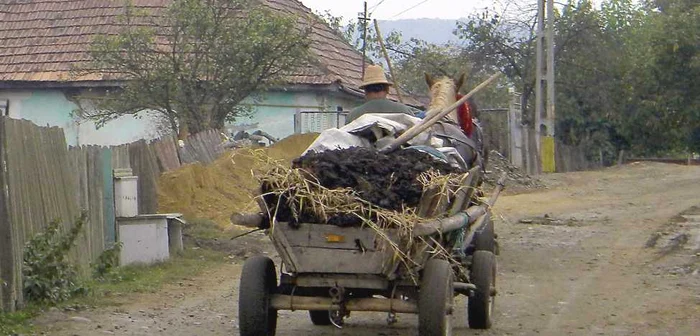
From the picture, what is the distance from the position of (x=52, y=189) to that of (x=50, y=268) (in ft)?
3.15

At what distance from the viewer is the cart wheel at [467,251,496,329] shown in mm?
8828

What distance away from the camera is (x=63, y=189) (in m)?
10.9

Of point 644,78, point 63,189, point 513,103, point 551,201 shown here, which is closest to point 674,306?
point 63,189

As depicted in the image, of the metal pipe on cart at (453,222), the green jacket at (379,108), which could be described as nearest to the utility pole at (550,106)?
the green jacket at (379,108)

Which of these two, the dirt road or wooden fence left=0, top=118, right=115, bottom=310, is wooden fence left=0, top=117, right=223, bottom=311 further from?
the dirt road

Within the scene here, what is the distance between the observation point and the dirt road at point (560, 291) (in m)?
9.12

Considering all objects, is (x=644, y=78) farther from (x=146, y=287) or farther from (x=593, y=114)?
(x=146, y=287)

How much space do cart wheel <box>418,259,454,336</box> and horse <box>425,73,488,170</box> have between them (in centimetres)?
185

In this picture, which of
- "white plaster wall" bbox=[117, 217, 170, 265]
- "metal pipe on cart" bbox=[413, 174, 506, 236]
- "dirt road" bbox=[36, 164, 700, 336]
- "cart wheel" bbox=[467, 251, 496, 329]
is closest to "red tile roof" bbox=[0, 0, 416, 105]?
"dirt road" bbox=[36, 164, 700, 336]

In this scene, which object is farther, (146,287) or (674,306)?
(146,287)

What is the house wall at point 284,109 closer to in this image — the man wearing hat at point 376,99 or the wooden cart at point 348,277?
the man wearing hat at point 376,99

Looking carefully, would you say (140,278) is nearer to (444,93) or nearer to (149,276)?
(149,276)

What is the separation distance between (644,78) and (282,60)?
60.3 feet

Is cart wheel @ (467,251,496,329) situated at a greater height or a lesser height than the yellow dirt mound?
lesser
